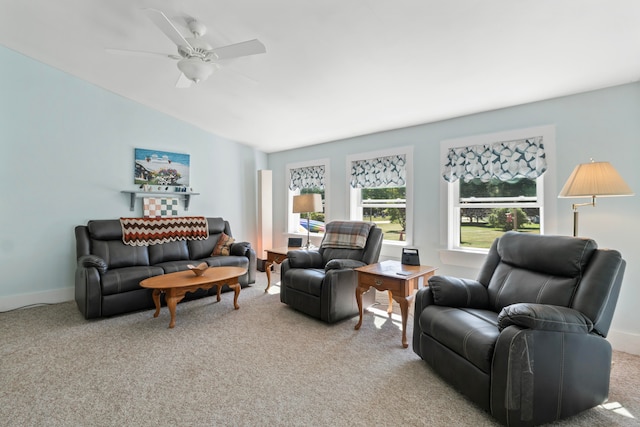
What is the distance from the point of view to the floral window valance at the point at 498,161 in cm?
299

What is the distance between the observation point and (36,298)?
3660 mm

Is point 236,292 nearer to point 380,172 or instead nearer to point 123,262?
point 123,262

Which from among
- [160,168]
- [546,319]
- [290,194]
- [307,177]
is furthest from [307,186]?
[546,319]

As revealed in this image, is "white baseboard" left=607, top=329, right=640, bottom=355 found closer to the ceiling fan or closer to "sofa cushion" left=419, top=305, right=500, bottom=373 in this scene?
"sofa cushion" left=419, top=305, right=500, bottom=373

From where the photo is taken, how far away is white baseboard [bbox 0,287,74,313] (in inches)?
137

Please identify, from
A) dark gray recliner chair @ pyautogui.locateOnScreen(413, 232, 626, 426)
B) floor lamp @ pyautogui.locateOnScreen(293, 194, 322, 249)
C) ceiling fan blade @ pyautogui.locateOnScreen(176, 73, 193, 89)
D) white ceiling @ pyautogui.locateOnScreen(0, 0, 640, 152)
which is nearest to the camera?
dark gray recliner chair @ pyautogui.locateOnScreen(413, 232, 626, 426)

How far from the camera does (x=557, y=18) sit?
1.92 metres

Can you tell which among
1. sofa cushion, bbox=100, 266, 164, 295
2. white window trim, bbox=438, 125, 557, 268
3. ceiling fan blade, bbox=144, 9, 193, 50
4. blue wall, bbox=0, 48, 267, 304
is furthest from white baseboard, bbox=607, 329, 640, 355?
blue wall, bbox=0, 48, 267, 304

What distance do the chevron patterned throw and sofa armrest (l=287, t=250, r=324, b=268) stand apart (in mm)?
1754

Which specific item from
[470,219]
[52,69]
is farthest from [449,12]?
[52,69]

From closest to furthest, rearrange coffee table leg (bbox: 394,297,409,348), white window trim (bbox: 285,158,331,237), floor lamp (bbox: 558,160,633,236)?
floor lamp (bbox: 558,160,633,236) < coffee table leg (bbox: 394,297,409,348) < white window trim (bbox: 285,158,331,237)

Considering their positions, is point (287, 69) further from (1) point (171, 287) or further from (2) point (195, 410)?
(2) point (195, 410)

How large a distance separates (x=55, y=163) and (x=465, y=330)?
481cm

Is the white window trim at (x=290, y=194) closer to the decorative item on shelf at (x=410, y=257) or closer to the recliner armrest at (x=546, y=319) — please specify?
the decorative item on shelf at (x=410, y=257)
